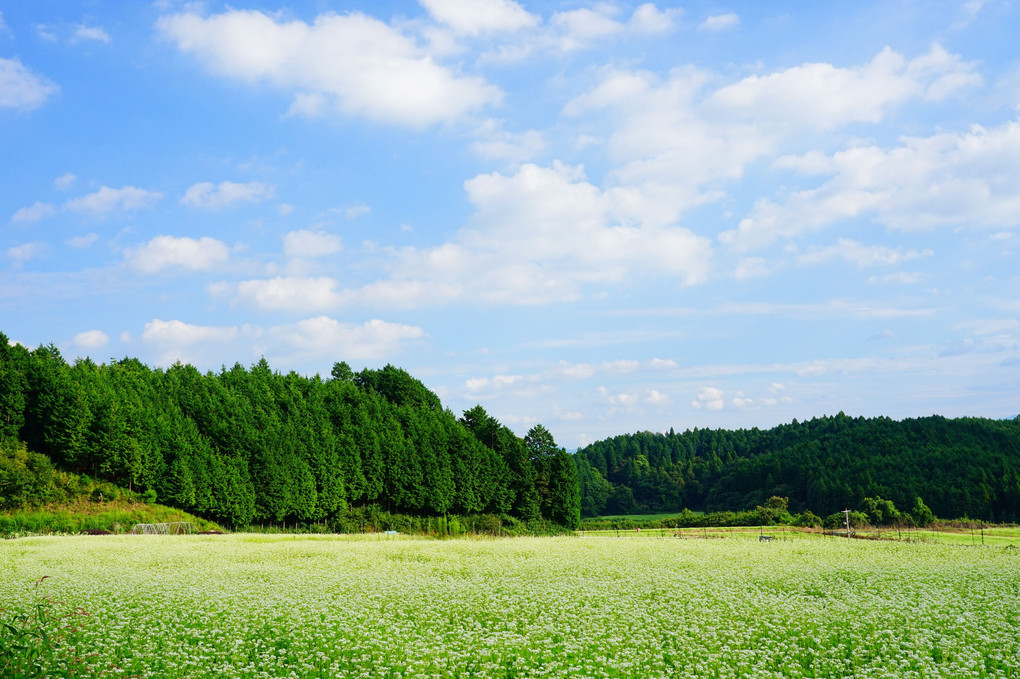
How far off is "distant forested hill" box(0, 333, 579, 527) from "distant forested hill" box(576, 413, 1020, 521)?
227 ft

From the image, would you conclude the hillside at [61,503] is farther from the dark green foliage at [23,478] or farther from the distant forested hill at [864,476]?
the distant forested hill at [864,476]

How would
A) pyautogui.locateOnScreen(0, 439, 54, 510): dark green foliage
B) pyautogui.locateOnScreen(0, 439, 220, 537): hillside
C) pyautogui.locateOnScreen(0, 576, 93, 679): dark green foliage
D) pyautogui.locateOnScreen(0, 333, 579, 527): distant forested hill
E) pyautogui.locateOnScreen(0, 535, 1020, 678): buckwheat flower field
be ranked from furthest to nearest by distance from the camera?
pyautogui.locateOnScreen(0, 333, 579, 527): distant forested hill < pyautogui.locateOnScreen(0, 439, 54, 510): dark green foliage < pyautogui.locateOnScreen(0, 439, 220, 537): hillside < pyautogui.locateOnScreen(0, 535, 1020, 678): buckwheat flower field < pyautogui.locateOnScreen(0, 576, 93, 679): dark green foliage

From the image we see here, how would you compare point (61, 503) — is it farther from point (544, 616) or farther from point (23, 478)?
point (544, 616)

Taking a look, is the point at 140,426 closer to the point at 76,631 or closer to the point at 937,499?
the point at 76,631

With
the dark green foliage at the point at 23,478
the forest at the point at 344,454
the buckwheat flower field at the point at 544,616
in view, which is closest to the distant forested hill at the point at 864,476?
the forest at the point at 344,454

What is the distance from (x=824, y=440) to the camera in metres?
184

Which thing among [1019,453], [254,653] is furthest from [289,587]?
[1019,453]

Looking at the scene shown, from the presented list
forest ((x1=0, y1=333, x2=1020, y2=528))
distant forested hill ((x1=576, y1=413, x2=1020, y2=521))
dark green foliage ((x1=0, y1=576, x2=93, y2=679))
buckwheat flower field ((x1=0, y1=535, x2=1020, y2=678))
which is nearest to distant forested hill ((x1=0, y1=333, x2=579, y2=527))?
forest ((x1=0, y1=333, x2=1020, y2=528))

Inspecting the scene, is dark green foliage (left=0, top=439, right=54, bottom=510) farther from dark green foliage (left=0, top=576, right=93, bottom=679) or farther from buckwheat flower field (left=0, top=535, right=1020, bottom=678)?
dark green foliage (left=0, top=576, right=93, bottom=679)

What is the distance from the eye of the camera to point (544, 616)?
58.3 feet

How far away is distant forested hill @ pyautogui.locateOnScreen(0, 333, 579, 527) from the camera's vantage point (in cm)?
7350

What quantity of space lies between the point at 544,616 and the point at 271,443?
76.6m

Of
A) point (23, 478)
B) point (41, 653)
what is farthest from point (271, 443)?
point (41, 653)

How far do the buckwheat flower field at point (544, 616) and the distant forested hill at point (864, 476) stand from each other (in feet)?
393
